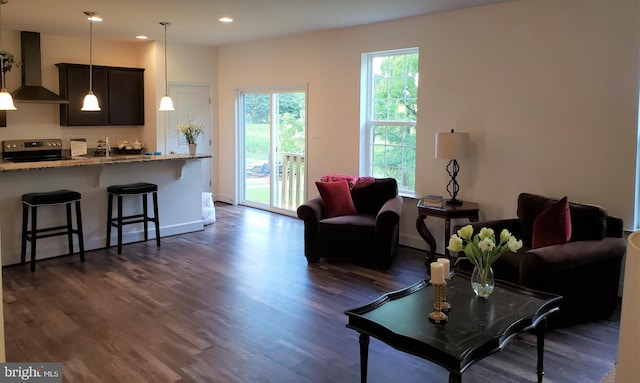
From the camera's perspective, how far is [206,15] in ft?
19.1

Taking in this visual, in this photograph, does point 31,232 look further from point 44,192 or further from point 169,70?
point 169,70

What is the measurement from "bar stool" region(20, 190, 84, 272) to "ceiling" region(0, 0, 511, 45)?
1885mm

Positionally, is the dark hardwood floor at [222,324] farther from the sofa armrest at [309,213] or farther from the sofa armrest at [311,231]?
the sofa armrest at [309,213]

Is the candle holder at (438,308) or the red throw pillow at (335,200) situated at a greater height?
the red throw pillow at (335,200)

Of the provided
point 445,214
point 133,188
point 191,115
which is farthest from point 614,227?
point 191,115

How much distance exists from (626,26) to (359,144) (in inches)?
→ 121

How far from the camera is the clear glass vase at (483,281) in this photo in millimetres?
3029

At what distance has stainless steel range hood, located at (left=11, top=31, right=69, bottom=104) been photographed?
23.3ft

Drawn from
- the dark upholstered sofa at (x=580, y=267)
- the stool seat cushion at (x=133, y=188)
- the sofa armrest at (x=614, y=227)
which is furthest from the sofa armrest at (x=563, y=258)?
the stool seat cushion at (x=133, y=188)

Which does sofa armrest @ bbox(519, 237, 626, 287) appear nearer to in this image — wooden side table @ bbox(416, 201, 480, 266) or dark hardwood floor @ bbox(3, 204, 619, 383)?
dark hardwood floor @ bbox(3, 204, 619, 383)

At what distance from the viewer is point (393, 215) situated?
16.6ft

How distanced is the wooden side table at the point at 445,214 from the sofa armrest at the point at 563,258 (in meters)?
1.23

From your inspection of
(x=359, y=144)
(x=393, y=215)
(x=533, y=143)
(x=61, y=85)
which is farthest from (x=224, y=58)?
(x=533, y=143)

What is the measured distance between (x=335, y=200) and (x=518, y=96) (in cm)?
208
